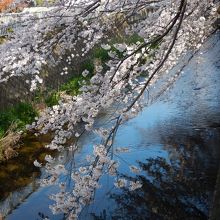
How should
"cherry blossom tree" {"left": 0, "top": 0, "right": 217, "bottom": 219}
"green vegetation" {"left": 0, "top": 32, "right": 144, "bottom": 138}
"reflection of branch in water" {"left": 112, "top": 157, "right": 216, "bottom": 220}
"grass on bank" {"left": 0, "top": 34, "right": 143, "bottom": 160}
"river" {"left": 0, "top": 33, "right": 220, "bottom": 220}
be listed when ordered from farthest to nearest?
1. "green vegetation" {"left": 0, "top": 32, "right": 144, "bottom": 138}
2. "grass on bank" {"left": 0, "top": 34, "right": 143, "bottom": 160}
3. "river" {"left": 0, "top": 33, "right": 220, "bottom": 220}
4. "reflection of branch in water" {"left": 112, "top": 157, "right": 216, "bottom": 220}
5. "cherry blossom tree" {"left": 0, "top": 0, "right": 217, "bottom": 219}

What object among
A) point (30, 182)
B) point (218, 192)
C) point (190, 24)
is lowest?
point (30, 182)

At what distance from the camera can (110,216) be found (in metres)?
5.79

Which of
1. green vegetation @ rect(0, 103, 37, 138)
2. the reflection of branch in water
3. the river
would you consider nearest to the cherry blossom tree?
the river

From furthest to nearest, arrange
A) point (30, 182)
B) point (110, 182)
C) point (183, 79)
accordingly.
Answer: point (183, 79) < point (30, 182) < point (110, 182)

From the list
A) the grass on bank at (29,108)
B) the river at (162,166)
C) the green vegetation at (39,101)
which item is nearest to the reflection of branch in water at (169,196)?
the river at (162,166)

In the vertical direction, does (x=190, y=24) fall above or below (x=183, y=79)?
above

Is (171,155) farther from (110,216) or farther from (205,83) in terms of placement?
(205,83)

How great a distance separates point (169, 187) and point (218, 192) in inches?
148

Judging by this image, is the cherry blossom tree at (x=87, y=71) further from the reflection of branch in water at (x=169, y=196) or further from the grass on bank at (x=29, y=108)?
the grass on bank at (x=29, y=108)

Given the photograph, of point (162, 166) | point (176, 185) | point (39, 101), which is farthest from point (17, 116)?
point (176, 185)

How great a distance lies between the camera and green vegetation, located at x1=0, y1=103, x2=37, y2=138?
9.71 m

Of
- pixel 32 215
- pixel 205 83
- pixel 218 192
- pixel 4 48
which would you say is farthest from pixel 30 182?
pixel 205 83

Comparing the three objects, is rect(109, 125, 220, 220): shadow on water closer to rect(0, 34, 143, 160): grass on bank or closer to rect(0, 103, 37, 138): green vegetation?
rect(0, 34, 143, 160): grass on bank

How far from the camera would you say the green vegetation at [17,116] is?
9.71 m
